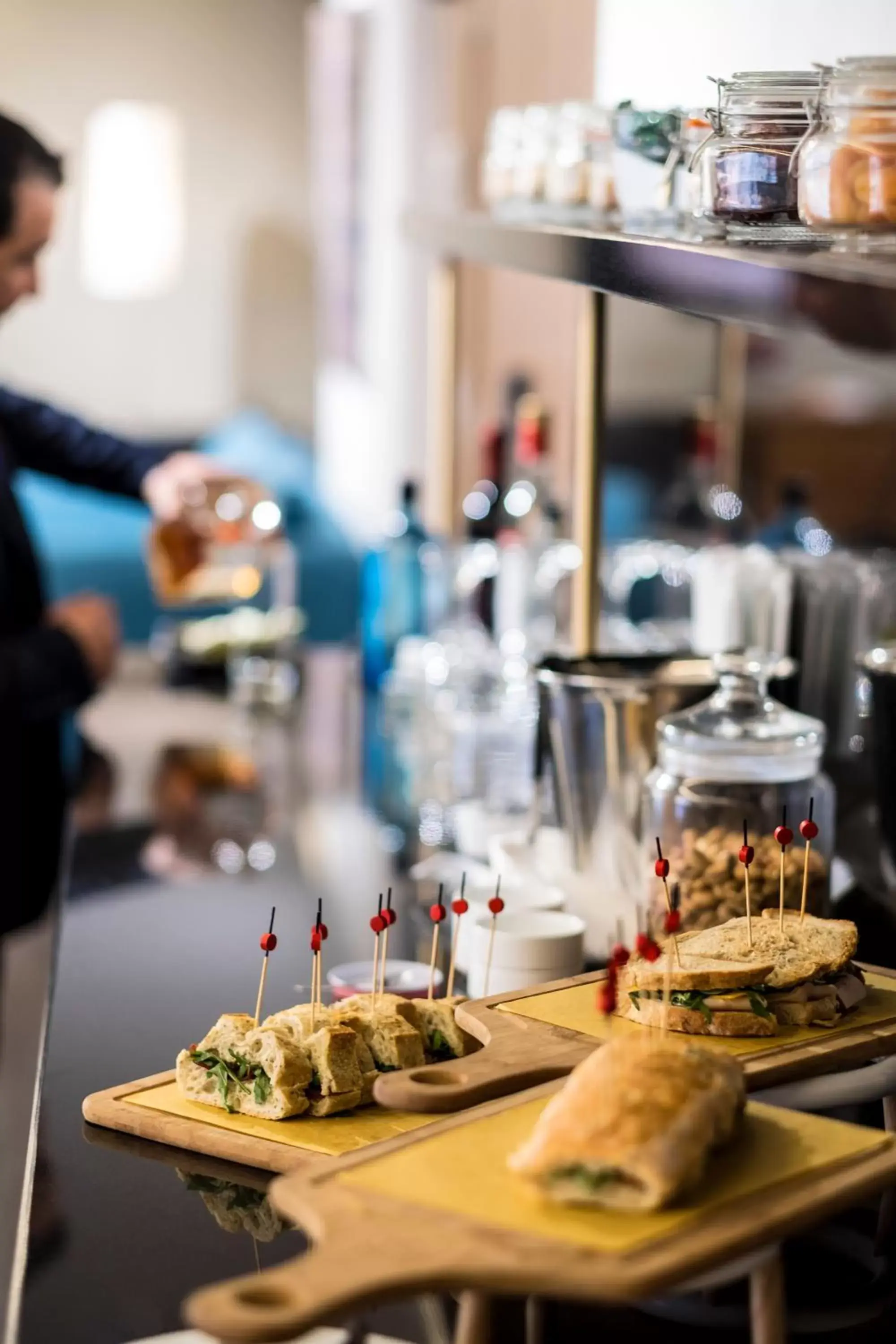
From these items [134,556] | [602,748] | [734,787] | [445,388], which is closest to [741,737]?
[734,787]

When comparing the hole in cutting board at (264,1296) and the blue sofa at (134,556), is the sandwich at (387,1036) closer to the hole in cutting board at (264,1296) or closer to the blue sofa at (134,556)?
the hole in cutting board at (264,1296)

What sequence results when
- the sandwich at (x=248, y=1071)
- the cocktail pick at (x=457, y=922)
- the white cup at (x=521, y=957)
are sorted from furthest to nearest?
the white cup at (x=521, y=957) → the cocktail pick at (x=457, y=922) → the sandwich at (x=248, y=1071)

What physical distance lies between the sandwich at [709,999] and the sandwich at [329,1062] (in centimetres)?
17

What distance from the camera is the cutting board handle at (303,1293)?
0.67 m

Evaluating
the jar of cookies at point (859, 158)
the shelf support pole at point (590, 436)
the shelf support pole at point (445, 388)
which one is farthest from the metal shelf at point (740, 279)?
the shelf support pole at point (445, 388)

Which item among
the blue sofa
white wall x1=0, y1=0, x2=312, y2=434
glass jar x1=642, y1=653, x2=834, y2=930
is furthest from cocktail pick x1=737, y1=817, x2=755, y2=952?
white wall x1=0, y1=0, x2=312, y2=434

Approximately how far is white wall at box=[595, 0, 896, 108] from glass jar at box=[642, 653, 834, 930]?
500 millimetres

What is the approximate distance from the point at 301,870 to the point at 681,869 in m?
0.57

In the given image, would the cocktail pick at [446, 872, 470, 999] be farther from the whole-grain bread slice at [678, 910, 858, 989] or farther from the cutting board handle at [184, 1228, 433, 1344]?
the cutting board handle at [184, 1228, 433, 1344]

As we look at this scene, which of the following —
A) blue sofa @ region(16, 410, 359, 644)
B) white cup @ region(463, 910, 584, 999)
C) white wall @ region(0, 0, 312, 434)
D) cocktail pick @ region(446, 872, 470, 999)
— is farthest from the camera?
white wall @ region(0, 0, 312, 434)

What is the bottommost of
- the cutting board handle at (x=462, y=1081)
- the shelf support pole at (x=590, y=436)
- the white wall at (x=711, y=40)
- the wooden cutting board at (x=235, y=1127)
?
the wooden cutting board at (x=235, y=1127)

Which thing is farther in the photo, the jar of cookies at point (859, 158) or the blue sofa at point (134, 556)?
the blue sofa at point (134, 556)

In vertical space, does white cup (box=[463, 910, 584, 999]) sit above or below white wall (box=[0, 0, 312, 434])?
below

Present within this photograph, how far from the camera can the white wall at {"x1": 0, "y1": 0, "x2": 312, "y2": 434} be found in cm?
659
